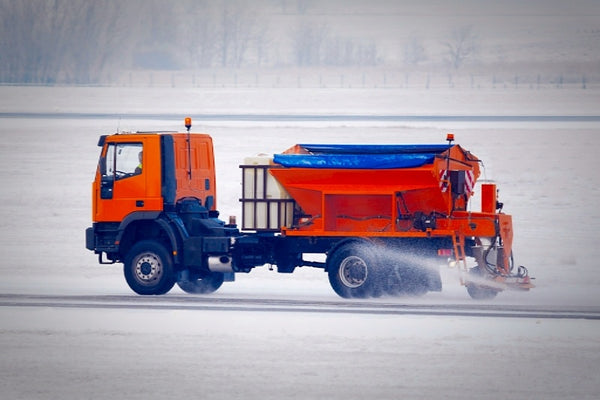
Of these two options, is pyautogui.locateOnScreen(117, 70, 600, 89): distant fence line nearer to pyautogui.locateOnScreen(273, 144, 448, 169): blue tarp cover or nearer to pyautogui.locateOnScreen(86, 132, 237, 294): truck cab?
pyautogui.locateOnScreen(273, 144, 448, 169): blue tarp cover

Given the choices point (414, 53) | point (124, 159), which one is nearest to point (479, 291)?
point (124, 159)

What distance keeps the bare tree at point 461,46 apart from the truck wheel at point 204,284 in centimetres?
7738

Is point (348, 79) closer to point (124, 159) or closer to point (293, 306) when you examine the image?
point (124, 159)

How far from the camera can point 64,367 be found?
14953 mm

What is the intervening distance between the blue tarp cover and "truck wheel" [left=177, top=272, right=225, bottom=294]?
262 cm

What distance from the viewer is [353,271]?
2047 cm

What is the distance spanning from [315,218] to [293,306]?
6.15 feet

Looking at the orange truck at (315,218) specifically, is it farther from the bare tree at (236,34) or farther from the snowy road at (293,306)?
the bare tree at (236,34)

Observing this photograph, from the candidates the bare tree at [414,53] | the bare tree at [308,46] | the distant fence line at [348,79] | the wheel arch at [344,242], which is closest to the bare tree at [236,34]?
the bare tree at [308,46]

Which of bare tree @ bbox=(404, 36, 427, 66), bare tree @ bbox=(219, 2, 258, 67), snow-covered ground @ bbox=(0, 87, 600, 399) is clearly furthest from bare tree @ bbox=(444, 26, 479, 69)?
snow-covered ground @ bbox=(0, 87, 600, 399)

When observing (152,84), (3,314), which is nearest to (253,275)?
(3,314)

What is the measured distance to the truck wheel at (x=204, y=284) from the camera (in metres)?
22.2

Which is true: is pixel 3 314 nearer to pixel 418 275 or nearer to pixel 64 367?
pixel 64 367

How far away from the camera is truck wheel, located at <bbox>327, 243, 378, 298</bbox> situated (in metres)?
20.3
